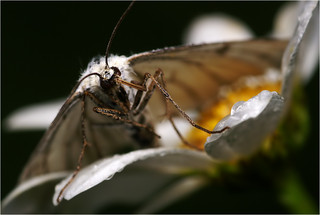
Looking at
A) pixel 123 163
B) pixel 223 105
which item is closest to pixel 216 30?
pixel 223 105

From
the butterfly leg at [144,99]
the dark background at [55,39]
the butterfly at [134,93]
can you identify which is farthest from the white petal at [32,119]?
the butterfly leg at [144,99]

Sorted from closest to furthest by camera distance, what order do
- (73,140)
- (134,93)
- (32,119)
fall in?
(134,93)
(73,140)
(32,119)

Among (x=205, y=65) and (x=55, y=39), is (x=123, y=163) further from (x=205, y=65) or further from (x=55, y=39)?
(x=55, y=39)

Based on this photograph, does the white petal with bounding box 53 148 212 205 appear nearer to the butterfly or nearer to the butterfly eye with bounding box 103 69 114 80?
the butterfly

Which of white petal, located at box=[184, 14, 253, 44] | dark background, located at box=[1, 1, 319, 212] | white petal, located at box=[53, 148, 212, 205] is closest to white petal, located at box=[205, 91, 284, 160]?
white petal, located at box=[53, 148, 212, 205]

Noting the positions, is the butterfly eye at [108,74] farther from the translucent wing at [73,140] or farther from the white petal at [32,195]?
the white petal at [32,195]

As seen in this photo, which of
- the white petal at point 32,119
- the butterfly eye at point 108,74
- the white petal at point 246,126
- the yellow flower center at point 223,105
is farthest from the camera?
the white petal at point 32,119

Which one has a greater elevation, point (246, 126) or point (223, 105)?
point (223, 105)
